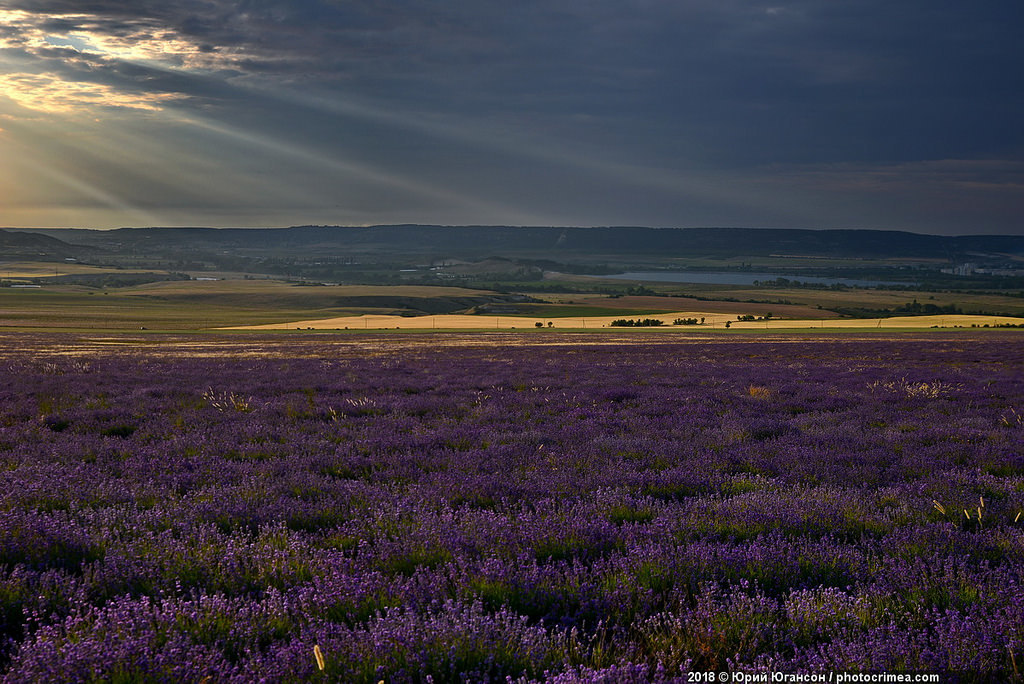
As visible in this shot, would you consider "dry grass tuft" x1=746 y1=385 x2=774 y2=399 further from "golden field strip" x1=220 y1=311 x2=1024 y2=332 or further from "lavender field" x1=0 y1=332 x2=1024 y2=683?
"golden field strip" x1=220 y1=311 x2=1024 y2=332

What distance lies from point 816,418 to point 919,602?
27.2ft

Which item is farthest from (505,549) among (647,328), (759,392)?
(647,328)

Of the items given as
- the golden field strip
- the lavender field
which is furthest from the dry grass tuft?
the golden field strip

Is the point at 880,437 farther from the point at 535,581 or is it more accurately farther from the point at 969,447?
the point at 535,581

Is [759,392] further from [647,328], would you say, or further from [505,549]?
[647,328]

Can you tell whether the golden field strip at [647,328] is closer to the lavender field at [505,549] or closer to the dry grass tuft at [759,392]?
the dry grass tuft at [759,392]

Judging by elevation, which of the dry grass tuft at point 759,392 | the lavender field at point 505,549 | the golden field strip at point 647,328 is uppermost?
the lavender field at point 505,549

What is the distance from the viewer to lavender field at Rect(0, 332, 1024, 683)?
10.3 feet

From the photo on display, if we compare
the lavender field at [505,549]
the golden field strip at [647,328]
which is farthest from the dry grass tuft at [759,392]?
the golden field strip at [647,328]

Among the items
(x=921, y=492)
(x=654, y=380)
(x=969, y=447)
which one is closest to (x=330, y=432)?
(x=921, y=492)

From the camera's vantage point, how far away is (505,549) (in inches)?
178

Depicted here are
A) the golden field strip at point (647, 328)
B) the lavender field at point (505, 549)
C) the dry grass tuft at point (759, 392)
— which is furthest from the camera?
the golden field strip at point (647, 328)

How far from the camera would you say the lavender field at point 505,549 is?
3.14m

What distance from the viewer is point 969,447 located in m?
8.41
